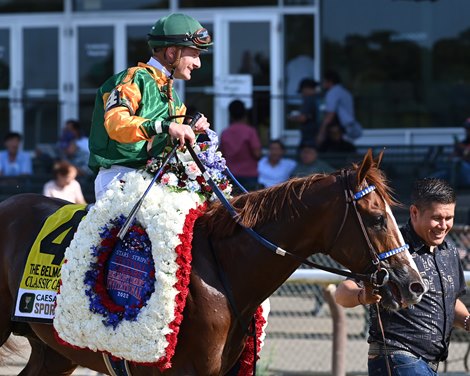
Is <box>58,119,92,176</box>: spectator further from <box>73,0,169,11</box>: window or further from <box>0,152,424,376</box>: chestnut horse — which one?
<box>0,152,424,376</box>: chestnut horse

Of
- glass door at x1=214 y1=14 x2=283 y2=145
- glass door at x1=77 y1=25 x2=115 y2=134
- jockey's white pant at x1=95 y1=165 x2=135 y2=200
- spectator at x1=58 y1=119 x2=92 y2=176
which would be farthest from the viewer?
glass door at x1=77 y1=25 x2=115 y2=134

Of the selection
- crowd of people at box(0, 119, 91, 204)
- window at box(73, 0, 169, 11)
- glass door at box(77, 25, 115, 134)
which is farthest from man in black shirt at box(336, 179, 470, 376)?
glass door at box(77, 25, 115, 134)

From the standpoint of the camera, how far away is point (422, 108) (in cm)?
1441

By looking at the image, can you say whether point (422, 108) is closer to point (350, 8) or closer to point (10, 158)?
point (350, 8)

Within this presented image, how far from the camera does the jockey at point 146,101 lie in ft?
16.9

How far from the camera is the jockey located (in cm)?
514

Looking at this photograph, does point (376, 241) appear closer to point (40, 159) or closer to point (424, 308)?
point (424, 308)

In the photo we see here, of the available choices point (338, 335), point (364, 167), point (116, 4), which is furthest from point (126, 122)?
point (116, 4)

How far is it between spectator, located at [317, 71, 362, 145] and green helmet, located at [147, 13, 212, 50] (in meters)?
7.31

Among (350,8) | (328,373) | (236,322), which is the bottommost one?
Result: (328,373)

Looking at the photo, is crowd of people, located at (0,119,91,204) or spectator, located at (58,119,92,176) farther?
spectator, located at (58,119,92,176)

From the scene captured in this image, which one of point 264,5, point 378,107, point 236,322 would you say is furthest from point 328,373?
point 264,5

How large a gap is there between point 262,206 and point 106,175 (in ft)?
3.18

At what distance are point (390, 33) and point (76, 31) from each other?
4.67 meters
